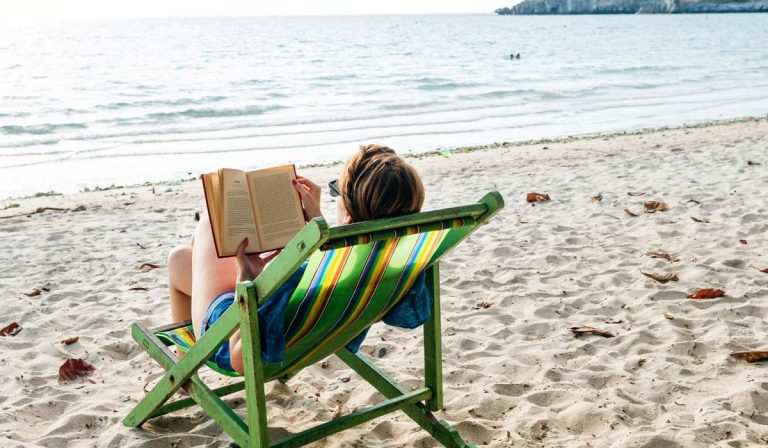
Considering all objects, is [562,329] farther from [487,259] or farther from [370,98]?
[370,98]

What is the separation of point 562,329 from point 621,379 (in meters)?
0.62

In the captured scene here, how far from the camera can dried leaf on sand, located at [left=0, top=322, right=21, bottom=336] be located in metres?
4.06

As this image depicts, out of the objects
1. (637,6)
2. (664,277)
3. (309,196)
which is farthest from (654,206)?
(637,6)

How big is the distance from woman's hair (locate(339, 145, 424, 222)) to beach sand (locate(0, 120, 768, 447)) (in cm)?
105

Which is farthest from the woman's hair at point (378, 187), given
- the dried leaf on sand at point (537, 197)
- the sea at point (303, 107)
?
the sea at point (303, 107)

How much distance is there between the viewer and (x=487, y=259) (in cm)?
511

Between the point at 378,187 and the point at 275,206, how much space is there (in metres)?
0.52

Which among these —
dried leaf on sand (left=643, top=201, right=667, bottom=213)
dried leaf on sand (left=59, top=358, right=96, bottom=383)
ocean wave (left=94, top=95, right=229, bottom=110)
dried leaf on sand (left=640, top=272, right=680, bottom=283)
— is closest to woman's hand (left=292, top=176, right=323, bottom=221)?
dried leaf on sand (left=59, top=358, right=96, bottom=383)

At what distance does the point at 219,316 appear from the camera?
2508 mm

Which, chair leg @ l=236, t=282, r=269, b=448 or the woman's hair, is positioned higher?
the woman's hair

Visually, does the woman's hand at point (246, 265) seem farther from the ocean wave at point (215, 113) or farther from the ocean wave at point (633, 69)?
the ocean wave at point (633, 69)

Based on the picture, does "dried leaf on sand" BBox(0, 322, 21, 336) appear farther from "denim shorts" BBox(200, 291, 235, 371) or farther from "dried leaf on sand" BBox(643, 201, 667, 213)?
"dried leaf on sand" BBox(643, 201, 667, 213)

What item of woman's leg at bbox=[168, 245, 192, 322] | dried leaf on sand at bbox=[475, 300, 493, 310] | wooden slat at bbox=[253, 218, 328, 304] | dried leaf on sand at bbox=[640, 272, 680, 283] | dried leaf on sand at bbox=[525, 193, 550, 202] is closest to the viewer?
wooden slat at bbox=[253, 218, 328, 304]

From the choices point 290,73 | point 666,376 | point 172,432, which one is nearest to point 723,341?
point 666,376
